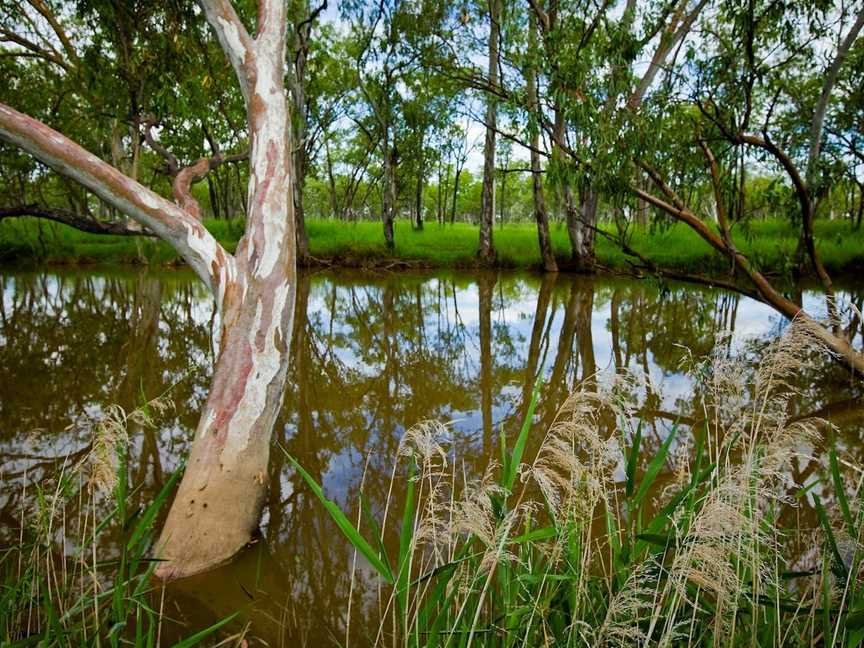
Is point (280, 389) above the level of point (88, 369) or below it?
above

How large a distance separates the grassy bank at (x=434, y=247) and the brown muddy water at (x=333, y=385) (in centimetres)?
528

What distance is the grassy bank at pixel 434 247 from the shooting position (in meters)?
15.2

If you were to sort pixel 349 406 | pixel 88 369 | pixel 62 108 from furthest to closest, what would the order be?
pixel 62 108
pixel 88 369
pixel 349 406

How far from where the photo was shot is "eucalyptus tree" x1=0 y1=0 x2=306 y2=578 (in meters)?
2.32

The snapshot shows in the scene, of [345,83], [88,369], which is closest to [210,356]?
[88,369]

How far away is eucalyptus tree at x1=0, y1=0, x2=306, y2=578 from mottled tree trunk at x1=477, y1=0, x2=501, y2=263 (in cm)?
990

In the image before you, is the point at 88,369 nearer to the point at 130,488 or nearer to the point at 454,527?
the point at 130,488

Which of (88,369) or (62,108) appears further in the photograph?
(62,108)

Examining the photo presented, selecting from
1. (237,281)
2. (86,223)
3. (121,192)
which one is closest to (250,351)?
(237,281)

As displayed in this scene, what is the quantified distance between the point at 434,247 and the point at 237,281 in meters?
15.6

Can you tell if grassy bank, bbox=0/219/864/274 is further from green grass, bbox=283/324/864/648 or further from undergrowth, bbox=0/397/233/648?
undergrowth, bbox=0/397/233/648

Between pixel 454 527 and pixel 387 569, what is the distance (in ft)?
0.66

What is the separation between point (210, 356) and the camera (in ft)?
18.6

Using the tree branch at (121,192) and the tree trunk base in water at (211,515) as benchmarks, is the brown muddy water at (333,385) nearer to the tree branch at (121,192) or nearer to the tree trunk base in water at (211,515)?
the tree trunk base in water at (211,515)
